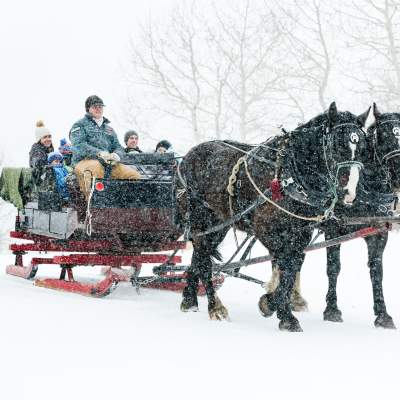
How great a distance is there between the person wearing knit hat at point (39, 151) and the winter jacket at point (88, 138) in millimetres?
672

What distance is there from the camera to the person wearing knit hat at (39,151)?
30.8 feet

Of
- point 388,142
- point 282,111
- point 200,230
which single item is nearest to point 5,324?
point 200,230

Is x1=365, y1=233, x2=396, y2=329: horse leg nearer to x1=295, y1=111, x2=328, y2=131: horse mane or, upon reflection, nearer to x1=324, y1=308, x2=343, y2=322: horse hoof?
x1=324, y1=308, x2=343, y2=322: horse hoof

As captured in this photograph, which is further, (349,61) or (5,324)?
(349,61)

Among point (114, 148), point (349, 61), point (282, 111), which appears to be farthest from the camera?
point (282, 111)

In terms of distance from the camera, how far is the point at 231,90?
26375 mm

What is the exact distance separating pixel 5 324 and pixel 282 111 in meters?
23.6

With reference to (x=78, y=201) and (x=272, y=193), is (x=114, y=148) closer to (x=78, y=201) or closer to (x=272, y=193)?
(x=78, y=201)

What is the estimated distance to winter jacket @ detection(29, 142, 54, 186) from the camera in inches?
368

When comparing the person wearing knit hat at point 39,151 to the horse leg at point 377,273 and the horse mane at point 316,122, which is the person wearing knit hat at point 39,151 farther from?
the horse leg at point 377,273

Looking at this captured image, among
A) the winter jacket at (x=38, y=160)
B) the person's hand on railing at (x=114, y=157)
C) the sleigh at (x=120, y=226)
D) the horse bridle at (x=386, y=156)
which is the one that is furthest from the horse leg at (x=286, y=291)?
the winter jacket at (x=38, y=160)

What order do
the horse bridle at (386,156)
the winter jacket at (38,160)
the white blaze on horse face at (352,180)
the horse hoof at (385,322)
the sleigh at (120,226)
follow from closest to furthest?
the white blaze on horse face at (352,180) → the horse bridle at (386,156) → the horse hoof at (385,322) → the sleigh at (120,226) → the winter jacket at (38,160)

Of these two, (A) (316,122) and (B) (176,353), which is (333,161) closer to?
(A) (316,122)

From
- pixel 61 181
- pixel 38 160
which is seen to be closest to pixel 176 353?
pixel 61 181
